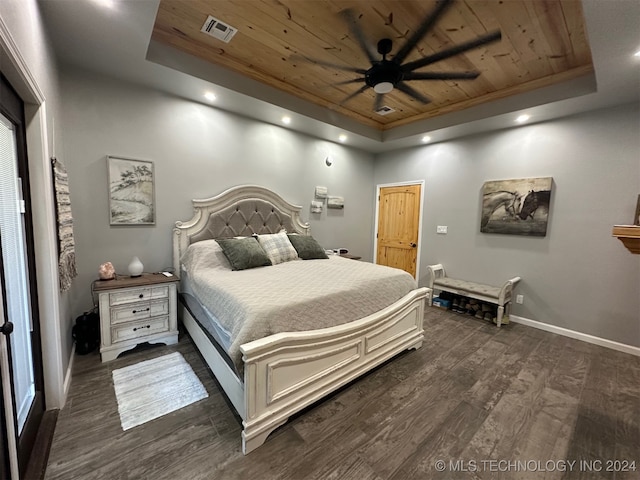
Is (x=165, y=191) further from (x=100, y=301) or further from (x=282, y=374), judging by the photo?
(x=282, y=374)

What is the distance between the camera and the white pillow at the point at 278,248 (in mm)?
3119

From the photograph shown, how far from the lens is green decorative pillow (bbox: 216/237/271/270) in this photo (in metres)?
2.72

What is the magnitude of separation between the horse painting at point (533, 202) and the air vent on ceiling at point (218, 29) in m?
3.91

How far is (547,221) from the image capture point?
11.0 feet

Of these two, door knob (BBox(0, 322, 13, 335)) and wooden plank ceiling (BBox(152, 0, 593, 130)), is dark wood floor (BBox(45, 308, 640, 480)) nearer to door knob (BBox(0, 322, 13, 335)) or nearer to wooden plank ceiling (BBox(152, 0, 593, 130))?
door knob (BBox(0, 322, 13, 335))

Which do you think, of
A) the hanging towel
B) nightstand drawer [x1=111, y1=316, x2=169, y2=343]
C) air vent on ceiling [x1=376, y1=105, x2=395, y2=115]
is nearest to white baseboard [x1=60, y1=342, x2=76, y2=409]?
nightstand drawer [x1=111, y1=316, x2=169, y2=343]

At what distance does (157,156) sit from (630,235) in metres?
3.87

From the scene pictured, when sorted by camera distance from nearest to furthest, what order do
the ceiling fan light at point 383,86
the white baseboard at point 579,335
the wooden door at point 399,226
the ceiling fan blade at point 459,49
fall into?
the ceiling fan blade at point 459,49 < the ceiling fan light at point 383,86 < the white baseboard at point 579,335 < the wooden door at point 399,226

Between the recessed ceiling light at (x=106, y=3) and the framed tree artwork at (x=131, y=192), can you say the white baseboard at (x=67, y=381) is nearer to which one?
the framed tree artwork at (x=131, y=192)

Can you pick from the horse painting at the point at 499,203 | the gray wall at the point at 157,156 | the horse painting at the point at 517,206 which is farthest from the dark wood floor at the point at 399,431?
the horse painting at the point at 499,203

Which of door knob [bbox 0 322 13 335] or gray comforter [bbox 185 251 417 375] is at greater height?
door knob [bbox 0 322 13 335]

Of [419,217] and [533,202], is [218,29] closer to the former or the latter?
[419,217]

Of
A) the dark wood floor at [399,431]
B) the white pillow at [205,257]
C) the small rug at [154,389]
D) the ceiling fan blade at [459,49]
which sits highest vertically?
the ceiling fan blade at [459,49]

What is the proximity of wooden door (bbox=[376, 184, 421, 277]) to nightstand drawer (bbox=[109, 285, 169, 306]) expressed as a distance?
12.8 feet
